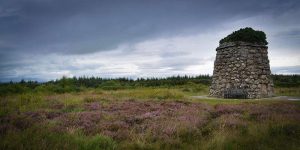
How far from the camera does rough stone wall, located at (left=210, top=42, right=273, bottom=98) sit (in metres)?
21.1

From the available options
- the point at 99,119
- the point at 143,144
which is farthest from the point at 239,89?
the point at 143,144

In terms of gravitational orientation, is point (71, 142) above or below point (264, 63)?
below

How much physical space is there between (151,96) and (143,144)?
14562 millimetres

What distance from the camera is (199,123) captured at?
889 cm

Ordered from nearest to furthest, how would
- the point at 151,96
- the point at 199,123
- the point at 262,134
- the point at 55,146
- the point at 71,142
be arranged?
the point at 55,146, the point at 71,142, the point at 262,134, the point at 199,123, the point at 151,96

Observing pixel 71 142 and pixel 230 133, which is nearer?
pixel 71 142

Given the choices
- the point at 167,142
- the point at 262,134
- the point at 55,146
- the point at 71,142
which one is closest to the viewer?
the point at 55,146

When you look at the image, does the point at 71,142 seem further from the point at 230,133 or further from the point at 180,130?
the point at 230,133

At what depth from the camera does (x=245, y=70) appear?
70.0 ft

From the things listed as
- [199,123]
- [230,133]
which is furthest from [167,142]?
[199,123]

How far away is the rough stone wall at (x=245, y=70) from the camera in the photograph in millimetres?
21125

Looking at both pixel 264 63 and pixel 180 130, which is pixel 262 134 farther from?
pixel 264 63

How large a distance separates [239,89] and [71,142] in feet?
59.0

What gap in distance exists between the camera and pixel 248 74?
21.2m
